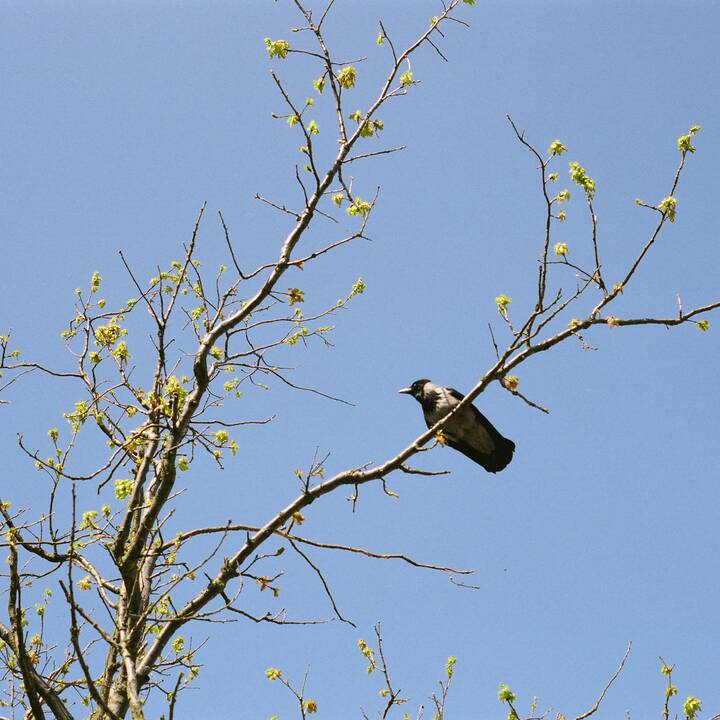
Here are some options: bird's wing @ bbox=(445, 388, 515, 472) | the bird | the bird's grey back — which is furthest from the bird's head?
bird's wing @ bbox=(445, 388, 515, 472)

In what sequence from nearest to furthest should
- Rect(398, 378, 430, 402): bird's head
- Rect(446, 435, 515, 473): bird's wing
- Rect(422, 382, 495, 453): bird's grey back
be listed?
1. Rect(422, 382, 495, 453): bird's grey back
2. Rect(446, 435, 515, 473): bird's wing
3. Rect(398, 378, 430, 402): bird's head

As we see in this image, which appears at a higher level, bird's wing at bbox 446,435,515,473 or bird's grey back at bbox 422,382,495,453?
bird's grey back at bbox 422,382,495,453

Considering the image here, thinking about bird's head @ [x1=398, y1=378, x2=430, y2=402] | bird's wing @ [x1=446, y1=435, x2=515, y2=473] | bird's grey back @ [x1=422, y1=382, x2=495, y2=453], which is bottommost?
bird's wing @ [x1=446, y1=435, x2=515, y2=473]

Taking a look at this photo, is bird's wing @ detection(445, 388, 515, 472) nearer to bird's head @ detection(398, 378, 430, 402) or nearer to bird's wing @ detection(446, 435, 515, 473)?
bird's wing @ detection(446, 435, 515, 473)

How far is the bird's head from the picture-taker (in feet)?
34.8

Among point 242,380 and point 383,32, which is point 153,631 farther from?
point 383,32

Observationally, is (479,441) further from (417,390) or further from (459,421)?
(417,390)

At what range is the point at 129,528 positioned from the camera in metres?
5.84

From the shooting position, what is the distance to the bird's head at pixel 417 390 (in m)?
10.6

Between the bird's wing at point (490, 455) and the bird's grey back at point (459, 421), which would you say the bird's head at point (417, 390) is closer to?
the bird's grey back at point (459, 421)

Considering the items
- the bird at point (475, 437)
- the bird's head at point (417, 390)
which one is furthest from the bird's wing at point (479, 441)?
the bird's head at point (417, 390)

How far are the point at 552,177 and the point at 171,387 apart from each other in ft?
9.66

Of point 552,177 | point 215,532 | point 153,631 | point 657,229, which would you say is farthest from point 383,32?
point 153,631

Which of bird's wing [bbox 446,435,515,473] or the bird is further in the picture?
bird's wing [bbox 446,435,515,473]
